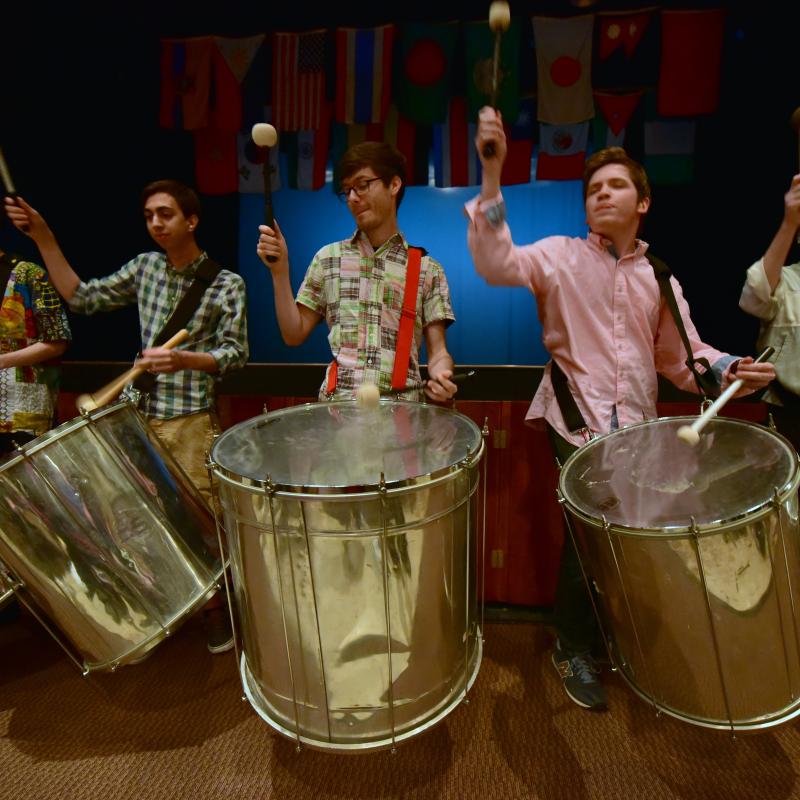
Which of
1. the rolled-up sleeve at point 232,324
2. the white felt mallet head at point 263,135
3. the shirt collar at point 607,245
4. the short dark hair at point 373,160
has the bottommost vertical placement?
the rolled-up sleeve at point 232,324

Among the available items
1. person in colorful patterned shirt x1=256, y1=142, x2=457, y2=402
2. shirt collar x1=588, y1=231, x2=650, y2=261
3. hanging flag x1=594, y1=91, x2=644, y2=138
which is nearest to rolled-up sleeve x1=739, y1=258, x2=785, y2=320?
shirt collar x1=588, y1=231, x2=650, y2=261

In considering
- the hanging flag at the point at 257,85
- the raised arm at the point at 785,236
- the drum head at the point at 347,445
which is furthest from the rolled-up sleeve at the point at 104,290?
the hanging flag at the point at 257,85

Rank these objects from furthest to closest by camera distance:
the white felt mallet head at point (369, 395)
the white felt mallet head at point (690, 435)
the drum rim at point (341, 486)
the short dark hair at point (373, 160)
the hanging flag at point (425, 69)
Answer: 1. the hanging flag at point (425, 69)
2. the short dark hair at point (373, 160)
3. the white felt mallet head at point (369, 395)
4. the white felt mallet head at point (690, 435)
5. the drum rim at point (341, 486)

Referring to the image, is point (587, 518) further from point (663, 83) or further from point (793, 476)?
point (663, 83)

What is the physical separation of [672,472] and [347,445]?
827 millimetres

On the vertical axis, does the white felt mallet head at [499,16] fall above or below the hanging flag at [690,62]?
below

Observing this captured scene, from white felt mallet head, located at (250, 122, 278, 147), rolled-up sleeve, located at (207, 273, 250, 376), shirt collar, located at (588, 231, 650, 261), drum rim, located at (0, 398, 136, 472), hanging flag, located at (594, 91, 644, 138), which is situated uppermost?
hanging flag, located at (594, 91, 644, 138)

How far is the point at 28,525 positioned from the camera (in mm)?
1254

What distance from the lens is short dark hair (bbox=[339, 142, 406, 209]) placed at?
5.57ft

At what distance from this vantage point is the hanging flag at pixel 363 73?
11.4 feet

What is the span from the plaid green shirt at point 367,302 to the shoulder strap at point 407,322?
19mm

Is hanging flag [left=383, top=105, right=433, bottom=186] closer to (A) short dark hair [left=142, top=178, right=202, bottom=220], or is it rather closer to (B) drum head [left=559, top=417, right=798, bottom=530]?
(A) short dark hair [left=142, top=178, right=202, bottom=220]

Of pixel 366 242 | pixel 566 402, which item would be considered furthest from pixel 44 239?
pixel 566 402

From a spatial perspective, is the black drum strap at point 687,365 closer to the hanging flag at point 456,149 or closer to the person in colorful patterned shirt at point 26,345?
the person in colorful patterned shirt at point 26,345
